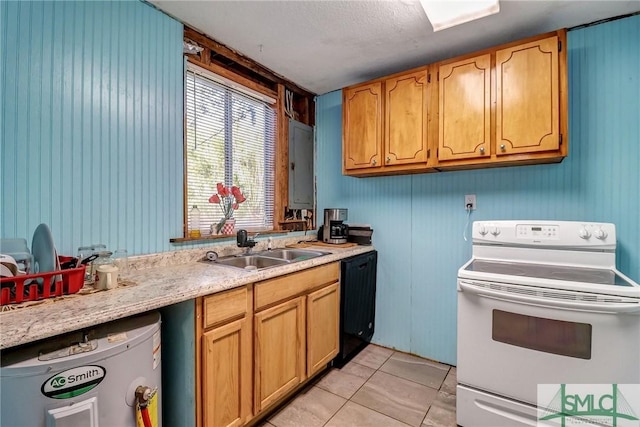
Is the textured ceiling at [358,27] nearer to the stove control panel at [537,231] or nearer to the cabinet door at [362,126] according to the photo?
the cabinet door at [362,126]

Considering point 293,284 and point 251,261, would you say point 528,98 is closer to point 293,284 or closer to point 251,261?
point 293,284

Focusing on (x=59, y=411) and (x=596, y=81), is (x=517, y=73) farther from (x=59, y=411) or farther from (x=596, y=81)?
(x=59, y=411)

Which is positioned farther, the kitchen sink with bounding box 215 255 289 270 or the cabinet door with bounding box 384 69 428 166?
the cabinet door with bounding box 384 69 428 166

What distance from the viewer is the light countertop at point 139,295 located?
892 mm

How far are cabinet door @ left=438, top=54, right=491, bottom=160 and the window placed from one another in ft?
4.73

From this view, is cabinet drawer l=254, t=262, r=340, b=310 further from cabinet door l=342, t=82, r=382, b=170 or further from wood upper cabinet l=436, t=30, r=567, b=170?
wood upper cabinet l=436, t=30, r=567, b=170

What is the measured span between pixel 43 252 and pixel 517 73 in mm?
2641

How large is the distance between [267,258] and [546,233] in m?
1.86

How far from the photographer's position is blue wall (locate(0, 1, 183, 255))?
50.1 inches

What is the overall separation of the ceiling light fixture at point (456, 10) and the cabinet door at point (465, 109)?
0.38 meters

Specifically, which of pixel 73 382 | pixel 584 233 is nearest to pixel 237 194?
pixel 73 382

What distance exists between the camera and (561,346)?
Answer: 149 cm

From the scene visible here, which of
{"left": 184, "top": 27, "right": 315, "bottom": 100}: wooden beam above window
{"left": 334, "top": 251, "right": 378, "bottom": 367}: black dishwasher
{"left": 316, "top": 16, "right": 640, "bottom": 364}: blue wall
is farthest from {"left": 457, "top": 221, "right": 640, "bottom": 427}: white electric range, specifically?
{"left": 184, "top": 27, "right": 315, "bottom": 100}: wooden beam above window

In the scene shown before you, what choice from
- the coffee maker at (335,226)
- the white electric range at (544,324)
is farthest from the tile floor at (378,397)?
the coffee maker at (335,226)
